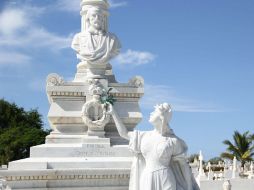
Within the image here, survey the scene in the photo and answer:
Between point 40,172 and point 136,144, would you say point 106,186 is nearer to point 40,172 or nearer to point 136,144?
point 40,172

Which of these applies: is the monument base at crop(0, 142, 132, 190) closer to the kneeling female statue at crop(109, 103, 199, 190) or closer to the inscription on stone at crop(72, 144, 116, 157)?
the inscription on stone at crop(72, 144, 116, 157)

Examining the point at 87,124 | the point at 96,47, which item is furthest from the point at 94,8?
the point at 87,124

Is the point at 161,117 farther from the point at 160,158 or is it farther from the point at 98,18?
the point at 98,18

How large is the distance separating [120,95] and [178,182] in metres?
4.50

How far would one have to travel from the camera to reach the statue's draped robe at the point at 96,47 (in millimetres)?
12656

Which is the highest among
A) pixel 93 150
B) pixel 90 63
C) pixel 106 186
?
pixel 90 63

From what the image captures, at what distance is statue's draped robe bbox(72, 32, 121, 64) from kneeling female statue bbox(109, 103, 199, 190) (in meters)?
4.42

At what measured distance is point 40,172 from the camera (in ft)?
34.7

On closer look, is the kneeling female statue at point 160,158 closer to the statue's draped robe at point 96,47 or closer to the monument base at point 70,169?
the monument base at point 70,169

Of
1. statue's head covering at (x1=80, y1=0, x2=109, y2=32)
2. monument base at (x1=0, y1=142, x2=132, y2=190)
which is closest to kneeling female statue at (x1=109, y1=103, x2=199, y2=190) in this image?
monument base at (x1=0, y1=142, x2=132, y2=190)

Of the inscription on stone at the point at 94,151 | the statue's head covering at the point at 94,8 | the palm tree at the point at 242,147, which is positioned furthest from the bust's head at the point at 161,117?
the palm tree at the point at 242,147

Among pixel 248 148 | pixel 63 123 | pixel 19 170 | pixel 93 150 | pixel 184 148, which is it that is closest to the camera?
pixel 184 148

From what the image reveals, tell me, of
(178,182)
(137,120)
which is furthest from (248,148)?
(178,182)

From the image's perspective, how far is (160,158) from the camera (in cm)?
841
